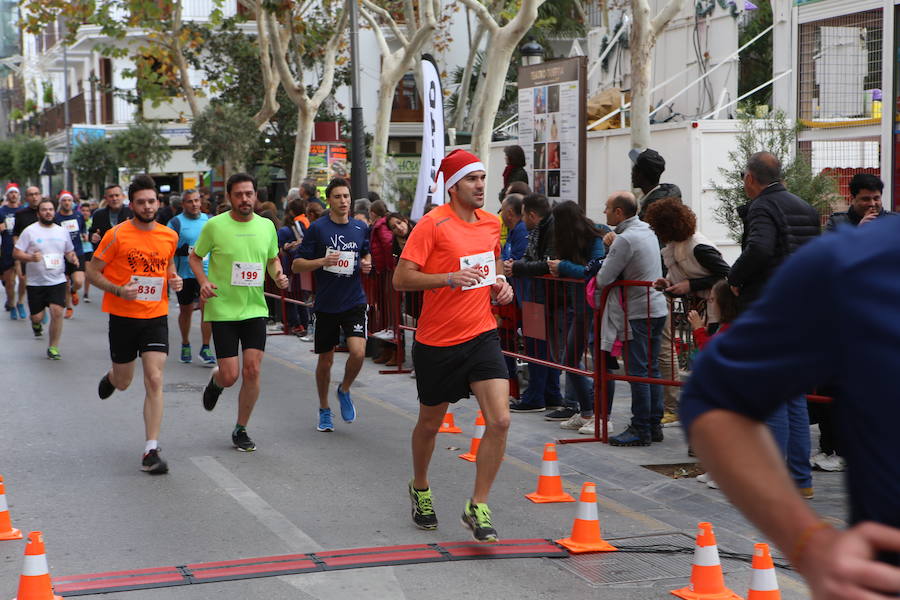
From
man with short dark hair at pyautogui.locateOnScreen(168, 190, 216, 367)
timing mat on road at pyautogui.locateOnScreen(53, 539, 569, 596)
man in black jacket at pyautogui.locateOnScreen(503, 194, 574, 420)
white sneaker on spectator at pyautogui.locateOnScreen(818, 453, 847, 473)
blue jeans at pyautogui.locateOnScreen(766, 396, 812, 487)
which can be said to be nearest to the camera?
timing mat on road at pyautogui.locateOnScreen(53, 539, 569, 596)

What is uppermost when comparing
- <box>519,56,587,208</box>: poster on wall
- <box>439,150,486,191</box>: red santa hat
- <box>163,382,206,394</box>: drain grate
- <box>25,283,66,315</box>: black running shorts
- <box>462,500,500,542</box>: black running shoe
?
<box>519,56,587,208</box>: poster on wall

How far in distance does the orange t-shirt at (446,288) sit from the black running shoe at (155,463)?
241 cm

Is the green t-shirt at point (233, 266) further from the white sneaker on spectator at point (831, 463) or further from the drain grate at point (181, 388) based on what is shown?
the white sneaker on spectator at point (831, 463)

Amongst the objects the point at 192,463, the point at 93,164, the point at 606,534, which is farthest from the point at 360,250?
the point at 93,164

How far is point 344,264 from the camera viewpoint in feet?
31.1

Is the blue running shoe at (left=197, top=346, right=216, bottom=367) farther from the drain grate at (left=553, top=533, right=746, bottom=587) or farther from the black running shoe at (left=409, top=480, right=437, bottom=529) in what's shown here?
the drain grate at (left=553, top=533, right=746, bottom=587)

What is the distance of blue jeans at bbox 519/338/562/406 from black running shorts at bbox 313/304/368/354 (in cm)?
152

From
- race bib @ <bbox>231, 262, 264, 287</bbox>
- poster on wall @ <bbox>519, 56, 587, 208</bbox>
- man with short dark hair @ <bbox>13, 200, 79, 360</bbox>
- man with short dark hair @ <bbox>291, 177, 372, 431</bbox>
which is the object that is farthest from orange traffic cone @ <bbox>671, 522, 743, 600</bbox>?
man with short dark hair @ <bbox>13, 200, 79, 360</bbox>

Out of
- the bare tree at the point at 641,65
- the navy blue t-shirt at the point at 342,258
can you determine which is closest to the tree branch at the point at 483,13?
the bare tree at the point at 641,65

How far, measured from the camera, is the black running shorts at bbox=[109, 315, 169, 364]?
323 inches

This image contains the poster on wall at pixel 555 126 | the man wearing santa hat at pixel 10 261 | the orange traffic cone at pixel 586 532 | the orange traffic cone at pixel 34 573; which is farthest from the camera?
the man wearing santa hat at pixel 10 261

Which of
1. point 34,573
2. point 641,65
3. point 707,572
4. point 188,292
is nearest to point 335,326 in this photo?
point 34,573

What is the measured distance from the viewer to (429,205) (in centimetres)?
1357

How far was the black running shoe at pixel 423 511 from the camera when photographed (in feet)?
21.2
